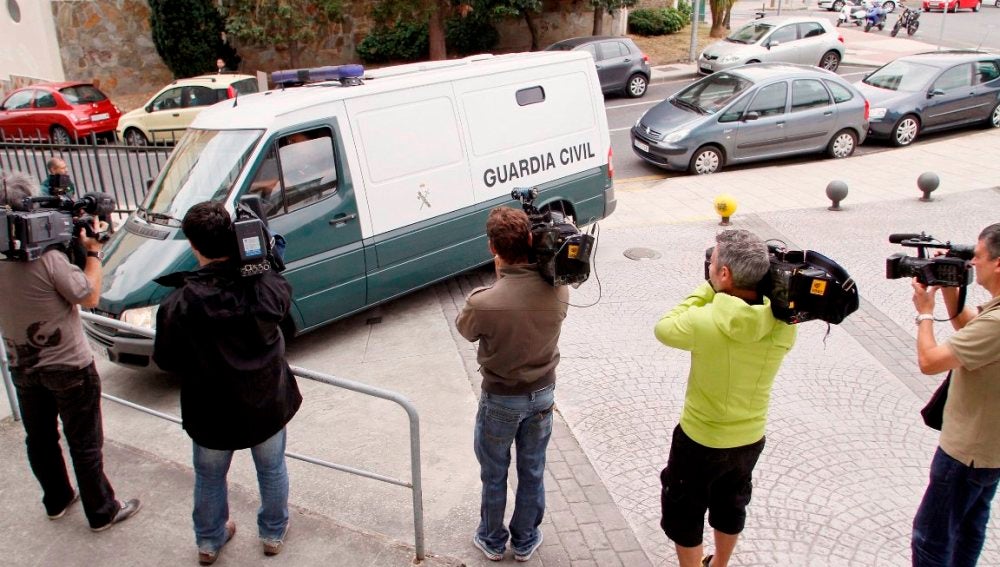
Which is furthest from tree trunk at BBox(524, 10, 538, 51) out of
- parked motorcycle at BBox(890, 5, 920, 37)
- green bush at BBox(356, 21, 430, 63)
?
parked motorcycle at BBox(890, 5, 920, 37)

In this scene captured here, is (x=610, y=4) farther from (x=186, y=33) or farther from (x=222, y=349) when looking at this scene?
(x=222, y=349)

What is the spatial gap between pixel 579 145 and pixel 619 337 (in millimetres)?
2658

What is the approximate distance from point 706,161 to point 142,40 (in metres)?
19.2

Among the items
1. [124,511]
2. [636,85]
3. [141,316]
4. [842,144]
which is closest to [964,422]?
[124,511]

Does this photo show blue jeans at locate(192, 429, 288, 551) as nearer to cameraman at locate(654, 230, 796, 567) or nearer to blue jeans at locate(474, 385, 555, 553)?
blue jeans at locate(474, 385, 555, 553)

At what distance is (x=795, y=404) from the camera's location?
5.86 meters

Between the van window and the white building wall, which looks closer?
the van window

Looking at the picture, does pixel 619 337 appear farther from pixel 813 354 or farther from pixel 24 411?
pixel 24 411

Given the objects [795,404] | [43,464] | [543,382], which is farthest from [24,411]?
[795,404]

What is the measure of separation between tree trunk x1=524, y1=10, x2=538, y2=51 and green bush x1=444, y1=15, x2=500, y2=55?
3.64 ft

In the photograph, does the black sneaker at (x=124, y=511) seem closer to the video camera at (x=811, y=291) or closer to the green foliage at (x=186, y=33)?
the video camera at (x=811, y=291)

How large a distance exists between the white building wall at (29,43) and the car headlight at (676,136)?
19.1 m

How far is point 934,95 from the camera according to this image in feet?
47.9

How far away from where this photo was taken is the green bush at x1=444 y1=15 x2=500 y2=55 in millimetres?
24469
